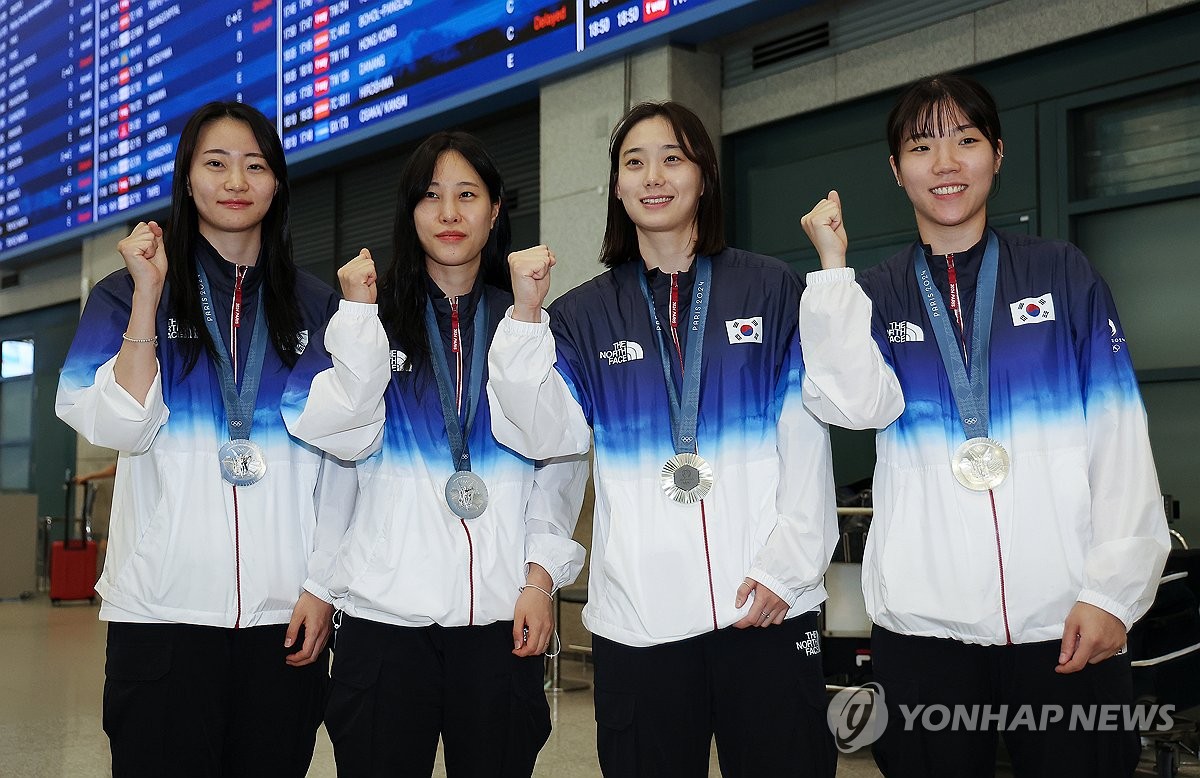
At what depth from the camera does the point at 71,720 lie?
20.1 ft

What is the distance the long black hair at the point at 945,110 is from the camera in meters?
2.53

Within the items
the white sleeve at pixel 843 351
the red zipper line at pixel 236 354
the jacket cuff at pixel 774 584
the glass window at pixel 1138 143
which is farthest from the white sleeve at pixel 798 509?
the glass window at pixel 1138 143

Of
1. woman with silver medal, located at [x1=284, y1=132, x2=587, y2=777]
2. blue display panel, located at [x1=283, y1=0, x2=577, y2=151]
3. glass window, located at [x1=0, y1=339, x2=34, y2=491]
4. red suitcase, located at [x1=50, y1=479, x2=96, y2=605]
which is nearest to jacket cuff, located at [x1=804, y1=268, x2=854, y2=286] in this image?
woman with silver medal, located at [x1=284, y1=132, x2=587, y2=777]

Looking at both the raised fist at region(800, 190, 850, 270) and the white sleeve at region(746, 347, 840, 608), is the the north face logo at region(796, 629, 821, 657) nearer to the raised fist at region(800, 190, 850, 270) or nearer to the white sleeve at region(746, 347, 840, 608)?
the white sleeve at region(746, 347, 840, 608)

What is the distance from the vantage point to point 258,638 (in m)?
2.72

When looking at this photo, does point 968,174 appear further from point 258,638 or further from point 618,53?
point 618,53

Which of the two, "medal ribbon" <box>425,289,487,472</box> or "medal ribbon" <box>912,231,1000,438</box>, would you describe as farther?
"medal ribbon" <box>425,289,487,472</box>

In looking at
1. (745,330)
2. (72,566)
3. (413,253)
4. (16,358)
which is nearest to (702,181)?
(745,330)

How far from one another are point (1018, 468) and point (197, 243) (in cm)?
205

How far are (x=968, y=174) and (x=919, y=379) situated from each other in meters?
0.46

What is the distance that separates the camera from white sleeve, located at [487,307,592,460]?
2494 mm

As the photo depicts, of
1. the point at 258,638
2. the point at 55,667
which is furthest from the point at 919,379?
the point at 55,667

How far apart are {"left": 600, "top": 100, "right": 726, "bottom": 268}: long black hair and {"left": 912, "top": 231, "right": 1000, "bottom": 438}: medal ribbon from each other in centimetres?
49

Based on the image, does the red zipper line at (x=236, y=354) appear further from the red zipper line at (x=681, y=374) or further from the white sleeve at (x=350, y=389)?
the red zipper line at (x=681, y=374)
